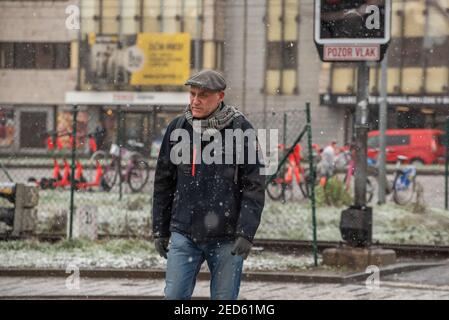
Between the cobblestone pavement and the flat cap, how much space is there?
3539mm

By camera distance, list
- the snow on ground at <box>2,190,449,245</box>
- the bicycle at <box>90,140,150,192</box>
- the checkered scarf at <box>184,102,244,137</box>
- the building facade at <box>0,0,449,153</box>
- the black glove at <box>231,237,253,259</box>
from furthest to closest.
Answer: the building facade at <box>0,0,449,153</box> → the bicycle at <box>90,140,150,192</box> → the snow on ground at <box>2,190,449,245</box> → the checkered scarf at <box>184,102,244,137</box> → the black glove at <box>231,237,253,259</box>

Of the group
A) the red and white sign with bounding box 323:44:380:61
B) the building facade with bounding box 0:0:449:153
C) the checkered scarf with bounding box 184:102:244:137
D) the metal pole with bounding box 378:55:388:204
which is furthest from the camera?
the building facade with bounding box 0:0:449:153

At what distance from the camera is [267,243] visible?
46.8ft

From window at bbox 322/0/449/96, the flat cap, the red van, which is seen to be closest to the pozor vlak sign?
the flat cap

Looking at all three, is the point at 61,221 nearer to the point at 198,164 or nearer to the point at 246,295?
the point at 246,295

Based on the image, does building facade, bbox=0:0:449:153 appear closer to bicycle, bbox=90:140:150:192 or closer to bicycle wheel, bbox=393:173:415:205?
bicycle wheel, bbox=393:173:415:205

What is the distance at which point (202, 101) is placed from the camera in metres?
6.33

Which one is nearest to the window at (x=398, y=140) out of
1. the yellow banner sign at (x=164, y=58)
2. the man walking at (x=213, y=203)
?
the yellow banner sign at (x=164, y=58)

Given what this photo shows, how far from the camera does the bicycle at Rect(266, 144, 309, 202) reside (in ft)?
68.8

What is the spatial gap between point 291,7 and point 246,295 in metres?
43.2

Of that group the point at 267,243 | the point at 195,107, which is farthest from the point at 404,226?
the point at 195,107

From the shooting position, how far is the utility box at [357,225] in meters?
11.7

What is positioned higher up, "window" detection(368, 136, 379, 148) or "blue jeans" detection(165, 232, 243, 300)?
"window" detection(368, 136, 379, 148)

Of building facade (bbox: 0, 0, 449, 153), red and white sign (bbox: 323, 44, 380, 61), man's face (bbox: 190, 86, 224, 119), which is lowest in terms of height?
man's face (bbox: 190, 86, 224, 119)
